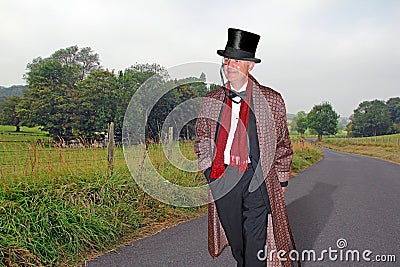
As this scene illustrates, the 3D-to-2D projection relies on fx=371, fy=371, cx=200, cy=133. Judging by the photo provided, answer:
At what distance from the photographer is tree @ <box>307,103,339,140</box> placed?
79438 millimetres

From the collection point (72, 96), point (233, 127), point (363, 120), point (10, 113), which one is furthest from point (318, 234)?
point (363, 120)

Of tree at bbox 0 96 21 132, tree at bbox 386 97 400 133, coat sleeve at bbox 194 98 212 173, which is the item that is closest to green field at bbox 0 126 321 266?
coat sleeve at bbox 194 98 212 173

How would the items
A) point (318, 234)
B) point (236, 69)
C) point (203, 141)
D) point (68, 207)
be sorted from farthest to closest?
1. point (318, 234)
2. point (68, 207)
3. point (203, 141)
4. point (236, 69)

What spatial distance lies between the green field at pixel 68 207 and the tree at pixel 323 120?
253 feet

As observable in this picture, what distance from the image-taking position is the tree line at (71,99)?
49.9 feet

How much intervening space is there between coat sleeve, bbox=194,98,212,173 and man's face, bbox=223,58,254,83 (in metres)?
0.31

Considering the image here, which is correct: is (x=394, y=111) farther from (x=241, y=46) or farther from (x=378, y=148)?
(x=241, y=46)

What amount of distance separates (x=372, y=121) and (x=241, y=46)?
8497cm

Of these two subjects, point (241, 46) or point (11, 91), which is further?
point (11, 91)

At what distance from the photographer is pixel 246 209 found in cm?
276

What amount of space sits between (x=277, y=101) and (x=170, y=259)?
2236 millimetres

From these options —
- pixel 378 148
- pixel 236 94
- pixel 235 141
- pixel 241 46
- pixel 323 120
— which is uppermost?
pixel 323 120

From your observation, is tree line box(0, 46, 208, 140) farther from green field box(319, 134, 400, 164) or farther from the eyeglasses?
green field box(319, 134, 400, 164)

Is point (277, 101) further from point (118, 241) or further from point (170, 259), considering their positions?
point (118, 241)
